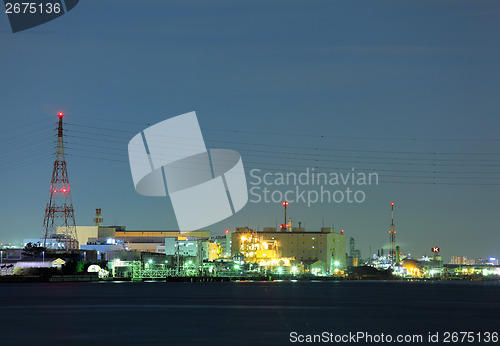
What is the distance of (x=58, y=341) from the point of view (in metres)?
41.2

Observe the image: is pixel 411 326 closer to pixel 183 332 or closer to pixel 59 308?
pixel 183 332

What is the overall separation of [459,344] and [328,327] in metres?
10.8

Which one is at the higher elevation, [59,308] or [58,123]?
[58,123]

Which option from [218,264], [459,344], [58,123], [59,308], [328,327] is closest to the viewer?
[459,344]

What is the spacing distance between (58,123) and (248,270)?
255 ft

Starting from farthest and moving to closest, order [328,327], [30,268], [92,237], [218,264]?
1. [92,237]
2. [218,264]
3. [30,268]
4. [328,327]

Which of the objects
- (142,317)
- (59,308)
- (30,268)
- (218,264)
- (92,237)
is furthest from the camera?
(92,237)

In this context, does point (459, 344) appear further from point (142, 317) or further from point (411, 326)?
point (142, 317)

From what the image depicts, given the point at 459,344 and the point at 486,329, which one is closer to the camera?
the point at 459,344

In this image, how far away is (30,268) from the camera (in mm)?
131250

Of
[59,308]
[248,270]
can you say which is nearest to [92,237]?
[248,270]

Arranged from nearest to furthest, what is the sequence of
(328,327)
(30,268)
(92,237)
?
(328,327) → (30,268) → (92,237)

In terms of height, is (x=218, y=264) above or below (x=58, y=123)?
below

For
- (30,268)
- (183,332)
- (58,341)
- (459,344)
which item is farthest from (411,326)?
(30,268)
